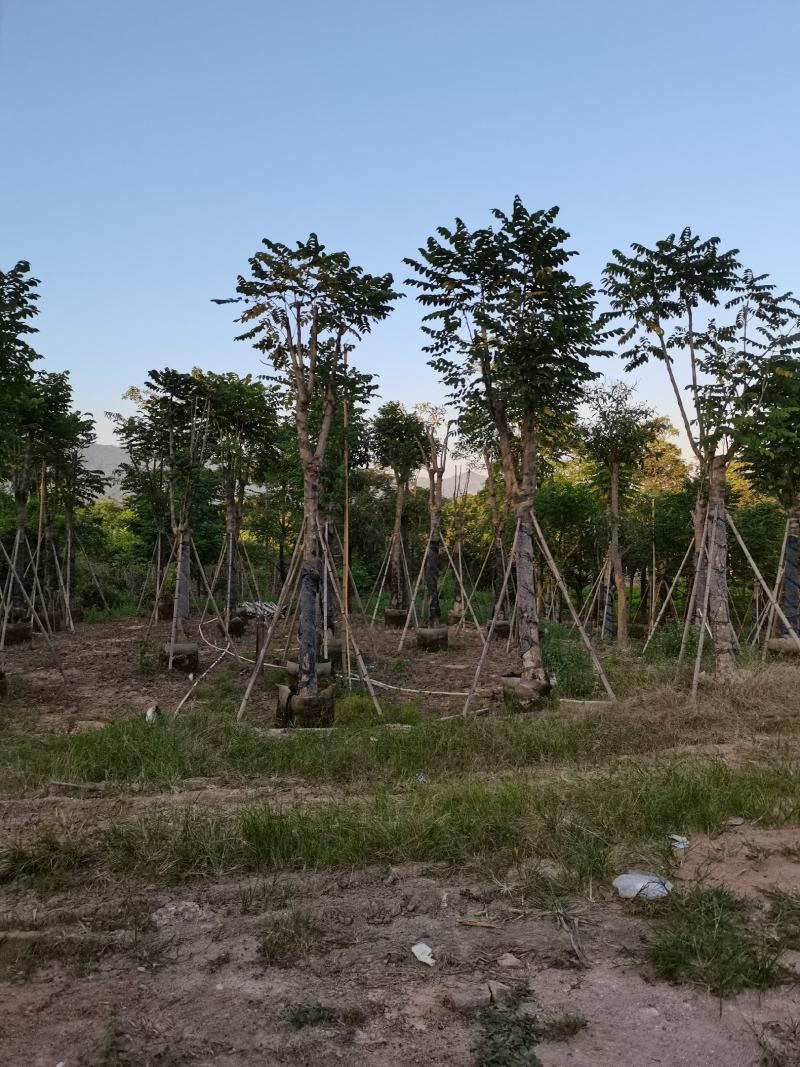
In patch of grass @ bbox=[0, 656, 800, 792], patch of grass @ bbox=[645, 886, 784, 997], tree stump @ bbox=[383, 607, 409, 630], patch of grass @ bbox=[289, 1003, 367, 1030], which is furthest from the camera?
tree stump @ bbox=[383, 607, 409, 630]

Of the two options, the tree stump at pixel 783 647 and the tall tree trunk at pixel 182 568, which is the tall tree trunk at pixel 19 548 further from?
the tree stump at pixel 783 647

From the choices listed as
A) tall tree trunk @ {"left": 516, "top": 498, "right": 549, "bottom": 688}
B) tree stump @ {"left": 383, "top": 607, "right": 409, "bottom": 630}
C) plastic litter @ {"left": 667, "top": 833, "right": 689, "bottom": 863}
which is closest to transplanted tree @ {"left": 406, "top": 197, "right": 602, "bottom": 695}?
tall tree trunk @ {"left": 516, "top": 498, "right": 549, "bottom": 688}

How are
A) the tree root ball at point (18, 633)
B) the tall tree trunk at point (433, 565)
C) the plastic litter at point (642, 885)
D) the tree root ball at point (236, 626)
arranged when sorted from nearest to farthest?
1. the plastic litter at point (642, 885)
2. the tree root ball at point (18, 633)
3. the tall tree trunk at point (433, 565)
4. the tree root ball at point (236, 626)

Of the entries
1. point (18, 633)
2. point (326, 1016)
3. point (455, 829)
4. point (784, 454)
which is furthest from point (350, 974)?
point (18, 633)

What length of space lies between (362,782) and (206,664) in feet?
24.3

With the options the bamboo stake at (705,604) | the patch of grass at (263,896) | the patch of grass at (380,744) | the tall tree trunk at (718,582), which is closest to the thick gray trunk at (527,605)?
the patch of grass at (380,744)

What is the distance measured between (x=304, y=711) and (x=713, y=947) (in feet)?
18.7

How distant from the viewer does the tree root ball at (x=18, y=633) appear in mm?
14648

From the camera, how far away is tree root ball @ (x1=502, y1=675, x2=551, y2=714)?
353 inches

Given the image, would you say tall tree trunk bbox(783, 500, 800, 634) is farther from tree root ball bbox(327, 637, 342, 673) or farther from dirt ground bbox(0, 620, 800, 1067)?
dirt ground bbox(0, 620, 800, 1067)

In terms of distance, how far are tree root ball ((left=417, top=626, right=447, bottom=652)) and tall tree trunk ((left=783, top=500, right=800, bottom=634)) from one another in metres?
7.89

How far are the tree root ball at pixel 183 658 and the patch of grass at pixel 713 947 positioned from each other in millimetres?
9803

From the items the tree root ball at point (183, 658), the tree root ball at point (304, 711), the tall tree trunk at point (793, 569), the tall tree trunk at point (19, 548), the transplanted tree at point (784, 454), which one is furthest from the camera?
the tall tree trunk at point (793, 569)

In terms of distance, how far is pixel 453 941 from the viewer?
364 cm
